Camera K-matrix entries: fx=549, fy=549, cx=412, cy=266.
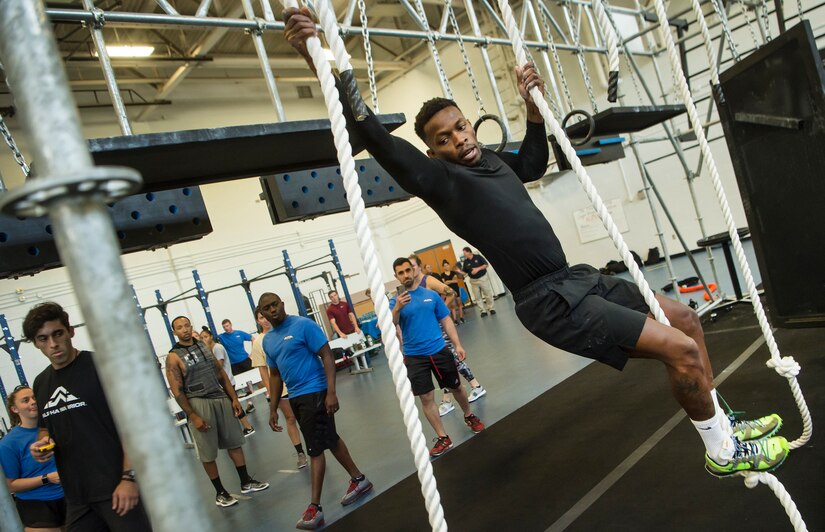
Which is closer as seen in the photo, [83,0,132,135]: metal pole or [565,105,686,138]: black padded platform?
[83,0,132,135]: metal pole

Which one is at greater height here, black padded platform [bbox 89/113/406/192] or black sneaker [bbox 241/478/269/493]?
black padded platform [bbox 89/113/406/192]

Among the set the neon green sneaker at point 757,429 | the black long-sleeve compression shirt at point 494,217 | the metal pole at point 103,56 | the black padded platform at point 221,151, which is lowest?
the neon green sneaker at point 757,429

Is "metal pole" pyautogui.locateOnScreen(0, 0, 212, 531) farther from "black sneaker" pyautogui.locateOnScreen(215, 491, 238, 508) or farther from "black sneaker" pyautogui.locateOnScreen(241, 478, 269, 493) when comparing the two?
"black sneaker" pyautogui.locateOnScreen(241, 478, 269, 493)

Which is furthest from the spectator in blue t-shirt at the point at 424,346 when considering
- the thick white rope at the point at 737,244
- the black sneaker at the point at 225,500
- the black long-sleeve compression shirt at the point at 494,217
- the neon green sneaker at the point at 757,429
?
the thick white rope at the point at 737,244

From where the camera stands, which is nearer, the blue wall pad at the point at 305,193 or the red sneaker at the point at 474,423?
the blue wall pad at the point at 305,193

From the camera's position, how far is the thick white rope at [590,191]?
63.2 inches

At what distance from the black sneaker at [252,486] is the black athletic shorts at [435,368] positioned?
4.79ft

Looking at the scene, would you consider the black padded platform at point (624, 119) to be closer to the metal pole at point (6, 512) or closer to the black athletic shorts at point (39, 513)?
the metal pole at point (6, 512)

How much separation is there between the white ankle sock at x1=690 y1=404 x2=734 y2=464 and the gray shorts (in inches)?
143

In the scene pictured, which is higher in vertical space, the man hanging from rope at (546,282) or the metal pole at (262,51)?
the metal pole at (262,51)

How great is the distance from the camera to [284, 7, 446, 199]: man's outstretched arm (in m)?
1.51

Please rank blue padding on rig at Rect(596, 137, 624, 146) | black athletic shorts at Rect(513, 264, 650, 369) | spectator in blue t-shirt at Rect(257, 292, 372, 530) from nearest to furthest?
black athletic shorts at Rect(513, 264, 650, 369)
spectator in blue t-shirt at Rect(257, 292, 372, 530)
blue padding on rig at Rect(596, 137, 624, 146)

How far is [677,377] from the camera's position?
1.68m

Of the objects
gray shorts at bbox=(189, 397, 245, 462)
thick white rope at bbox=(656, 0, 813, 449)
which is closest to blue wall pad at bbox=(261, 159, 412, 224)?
thick white rope at bbox=(656, 0, 813, 449)
